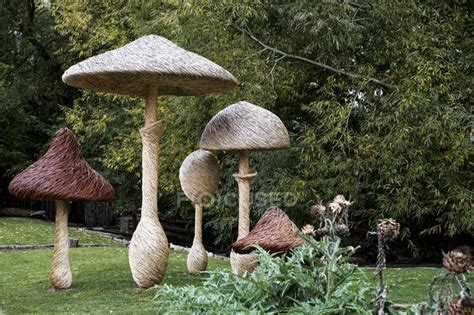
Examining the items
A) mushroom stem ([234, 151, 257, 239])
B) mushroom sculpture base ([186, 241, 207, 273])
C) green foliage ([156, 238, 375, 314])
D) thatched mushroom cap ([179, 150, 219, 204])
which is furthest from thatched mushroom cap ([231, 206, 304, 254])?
green foliage ([156, 238, 375, 314])

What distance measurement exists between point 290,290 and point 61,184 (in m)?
5.04

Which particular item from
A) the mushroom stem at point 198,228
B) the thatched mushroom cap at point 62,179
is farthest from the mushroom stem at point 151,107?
the mushroom stem at point 198,228

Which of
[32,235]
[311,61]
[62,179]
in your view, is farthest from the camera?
[32,235]

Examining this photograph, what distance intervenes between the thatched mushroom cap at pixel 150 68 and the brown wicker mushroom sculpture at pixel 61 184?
938 mm

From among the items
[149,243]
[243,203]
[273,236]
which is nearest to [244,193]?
[243,203]

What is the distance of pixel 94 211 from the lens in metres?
25.2

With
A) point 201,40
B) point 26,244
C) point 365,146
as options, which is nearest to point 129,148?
point 26,244

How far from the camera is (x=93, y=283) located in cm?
838

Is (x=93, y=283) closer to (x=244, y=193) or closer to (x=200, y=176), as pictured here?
(x=200, y=176)

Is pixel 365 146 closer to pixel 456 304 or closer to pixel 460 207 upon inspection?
pixel 460 207

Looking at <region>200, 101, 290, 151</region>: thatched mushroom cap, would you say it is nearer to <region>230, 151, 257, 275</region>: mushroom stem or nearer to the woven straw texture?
<region>230, 151, 257, 275</region>: mushroom stem

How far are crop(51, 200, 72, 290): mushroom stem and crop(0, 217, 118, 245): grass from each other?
25.8 feet

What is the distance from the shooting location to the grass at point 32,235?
52.4ft

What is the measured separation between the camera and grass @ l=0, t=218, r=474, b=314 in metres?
6.78
